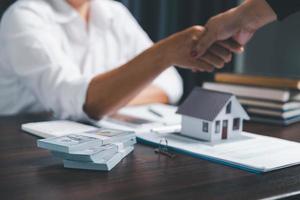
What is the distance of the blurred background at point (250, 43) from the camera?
2.25m

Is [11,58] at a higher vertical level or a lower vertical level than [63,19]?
lower

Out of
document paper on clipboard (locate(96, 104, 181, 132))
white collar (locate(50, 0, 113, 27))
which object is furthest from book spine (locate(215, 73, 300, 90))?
white collar (locate(50, 0, 113, 27))

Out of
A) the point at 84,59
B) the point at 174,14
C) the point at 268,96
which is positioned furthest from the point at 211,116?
the point at 174,14

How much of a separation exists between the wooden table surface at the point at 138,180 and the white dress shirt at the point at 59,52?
43 cm

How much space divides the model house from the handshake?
5.9 inches

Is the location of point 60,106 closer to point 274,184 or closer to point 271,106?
point 271,106

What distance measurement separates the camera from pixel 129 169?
2.69ft

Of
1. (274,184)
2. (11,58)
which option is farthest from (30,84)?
(274,184)

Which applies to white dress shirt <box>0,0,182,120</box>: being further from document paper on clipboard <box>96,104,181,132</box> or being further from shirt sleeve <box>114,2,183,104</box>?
document paper on clipboard <box>96,104,181,132</box>

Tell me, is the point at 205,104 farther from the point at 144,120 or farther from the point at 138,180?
the point at 138,180

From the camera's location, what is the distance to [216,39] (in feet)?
3.90

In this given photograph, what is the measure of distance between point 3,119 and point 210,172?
0.69 metres

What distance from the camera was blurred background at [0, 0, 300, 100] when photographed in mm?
2252

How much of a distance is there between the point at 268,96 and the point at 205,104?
0.35 meters
